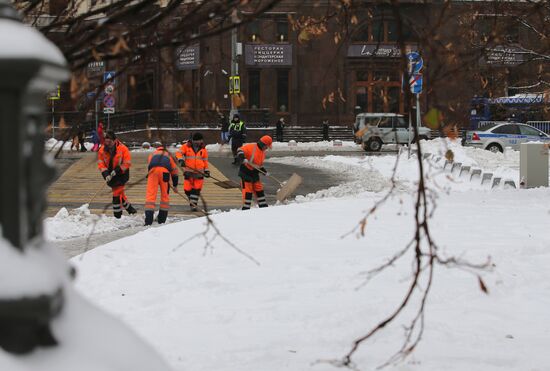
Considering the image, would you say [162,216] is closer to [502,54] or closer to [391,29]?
[502,54]

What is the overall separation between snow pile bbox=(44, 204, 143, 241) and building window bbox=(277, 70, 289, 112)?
1328 inches

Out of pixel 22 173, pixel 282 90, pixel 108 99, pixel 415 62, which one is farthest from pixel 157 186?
pixel 282 90

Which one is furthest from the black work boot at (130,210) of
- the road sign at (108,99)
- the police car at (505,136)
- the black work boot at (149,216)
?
the police car at (505,136)

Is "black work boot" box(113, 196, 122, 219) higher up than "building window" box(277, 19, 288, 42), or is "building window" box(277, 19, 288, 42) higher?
"building window" box(277, 19, 288, 42)

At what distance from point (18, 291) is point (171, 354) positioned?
3.85 metres

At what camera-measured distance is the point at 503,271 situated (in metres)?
7.94

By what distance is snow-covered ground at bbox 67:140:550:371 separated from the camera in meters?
5.71

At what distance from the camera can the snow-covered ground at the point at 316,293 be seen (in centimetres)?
571

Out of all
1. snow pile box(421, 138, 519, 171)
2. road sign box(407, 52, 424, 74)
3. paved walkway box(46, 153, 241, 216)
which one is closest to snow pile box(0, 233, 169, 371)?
road sign box(407, 52, 424, 74)

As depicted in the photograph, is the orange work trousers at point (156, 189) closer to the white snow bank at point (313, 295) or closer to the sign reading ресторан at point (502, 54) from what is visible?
the white snow bank at point (313, 295)

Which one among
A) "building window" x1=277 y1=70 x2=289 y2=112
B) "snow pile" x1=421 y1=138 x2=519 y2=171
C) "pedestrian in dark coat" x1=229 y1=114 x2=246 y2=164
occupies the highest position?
"building window" x1=277 y1=70 x2=289 y2=112

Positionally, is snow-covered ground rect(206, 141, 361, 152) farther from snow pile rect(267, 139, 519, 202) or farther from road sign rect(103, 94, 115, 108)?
road sign rect(103, 94, 115, 108)

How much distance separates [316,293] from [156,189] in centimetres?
666

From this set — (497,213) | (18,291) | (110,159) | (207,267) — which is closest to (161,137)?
(18,291)
